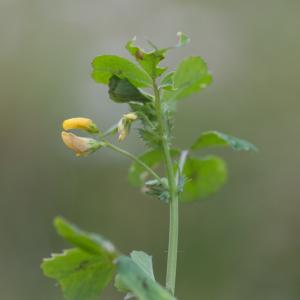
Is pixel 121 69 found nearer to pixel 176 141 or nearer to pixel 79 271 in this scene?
pixel 79 271

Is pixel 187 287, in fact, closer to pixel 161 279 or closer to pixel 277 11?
pixel 161 279

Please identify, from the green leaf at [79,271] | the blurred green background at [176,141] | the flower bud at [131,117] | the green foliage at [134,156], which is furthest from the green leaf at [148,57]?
Result: the blurred green background at [176,141]

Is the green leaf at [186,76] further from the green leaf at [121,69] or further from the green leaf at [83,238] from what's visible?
the green leaf at [83,238]

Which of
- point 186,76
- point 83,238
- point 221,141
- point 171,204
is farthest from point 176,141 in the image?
point 83,238

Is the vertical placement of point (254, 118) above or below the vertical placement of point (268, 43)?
below

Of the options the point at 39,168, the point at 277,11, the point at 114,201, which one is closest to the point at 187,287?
the point at 114,201

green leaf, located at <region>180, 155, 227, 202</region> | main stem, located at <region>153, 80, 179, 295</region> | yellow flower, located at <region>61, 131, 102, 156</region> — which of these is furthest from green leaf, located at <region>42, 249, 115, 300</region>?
green leaf, located at <region>180, 155, 227, 202</region>

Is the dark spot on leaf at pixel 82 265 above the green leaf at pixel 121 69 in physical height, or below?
below
